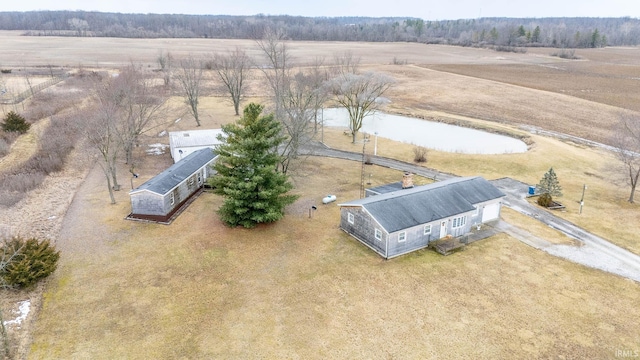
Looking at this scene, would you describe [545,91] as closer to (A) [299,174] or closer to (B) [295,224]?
(A) [299,174]

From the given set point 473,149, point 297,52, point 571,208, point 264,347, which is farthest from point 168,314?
point 297,52

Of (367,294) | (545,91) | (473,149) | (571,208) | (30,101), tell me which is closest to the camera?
(367,294)

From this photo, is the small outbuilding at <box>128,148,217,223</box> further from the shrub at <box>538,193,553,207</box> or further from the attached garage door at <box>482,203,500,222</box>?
the shrub at <box>538,193,553,207</box>

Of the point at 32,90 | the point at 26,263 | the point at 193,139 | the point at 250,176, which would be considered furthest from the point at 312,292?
the point at 32,90

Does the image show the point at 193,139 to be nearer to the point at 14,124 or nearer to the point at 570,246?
the point at 14,124

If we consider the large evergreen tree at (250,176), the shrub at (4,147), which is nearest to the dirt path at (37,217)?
the shrub at (4,147)

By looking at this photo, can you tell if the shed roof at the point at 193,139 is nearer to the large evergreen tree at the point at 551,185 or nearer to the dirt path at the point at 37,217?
the dirt path at the point at 37,217
